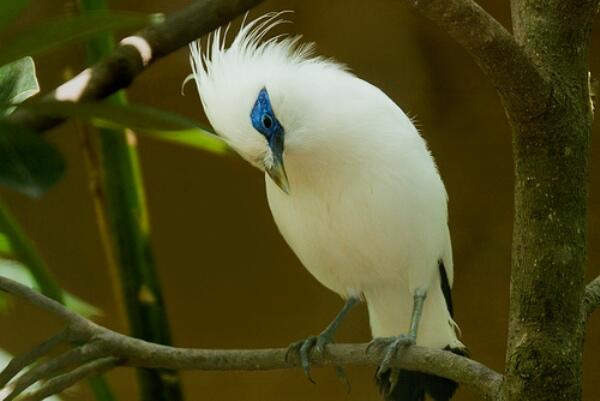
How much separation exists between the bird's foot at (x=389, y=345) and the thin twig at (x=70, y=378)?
384 mm

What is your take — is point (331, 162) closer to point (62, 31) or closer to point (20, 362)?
point (20, 362)

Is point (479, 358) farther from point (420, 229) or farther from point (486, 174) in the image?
point (420, 229)

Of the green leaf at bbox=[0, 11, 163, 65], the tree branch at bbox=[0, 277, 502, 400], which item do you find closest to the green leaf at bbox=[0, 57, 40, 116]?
the green leaf at bbox=[0, 11, 163, 65]

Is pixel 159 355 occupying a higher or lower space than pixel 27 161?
lower

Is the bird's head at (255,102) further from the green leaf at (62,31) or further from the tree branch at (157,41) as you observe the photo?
the green leaf at (62,31)

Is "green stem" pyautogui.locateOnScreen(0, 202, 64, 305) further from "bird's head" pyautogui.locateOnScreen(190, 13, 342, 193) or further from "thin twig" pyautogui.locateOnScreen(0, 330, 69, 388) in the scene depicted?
"bird's head" pyautogui.locateOnScreen(190, 13, 342, 193)

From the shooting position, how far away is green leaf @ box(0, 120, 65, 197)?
494mm

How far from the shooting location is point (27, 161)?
501mm

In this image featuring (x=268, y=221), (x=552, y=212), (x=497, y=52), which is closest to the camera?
(x=497, y=52)

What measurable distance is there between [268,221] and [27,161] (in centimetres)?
242

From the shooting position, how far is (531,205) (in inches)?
42.3

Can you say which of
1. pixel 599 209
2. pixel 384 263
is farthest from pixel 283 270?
pixel 384 263

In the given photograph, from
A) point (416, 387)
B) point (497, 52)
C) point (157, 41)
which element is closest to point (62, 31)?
point (497, 52)

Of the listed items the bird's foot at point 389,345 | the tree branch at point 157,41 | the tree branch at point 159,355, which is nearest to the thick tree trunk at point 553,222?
the tree branch at point 159,355
